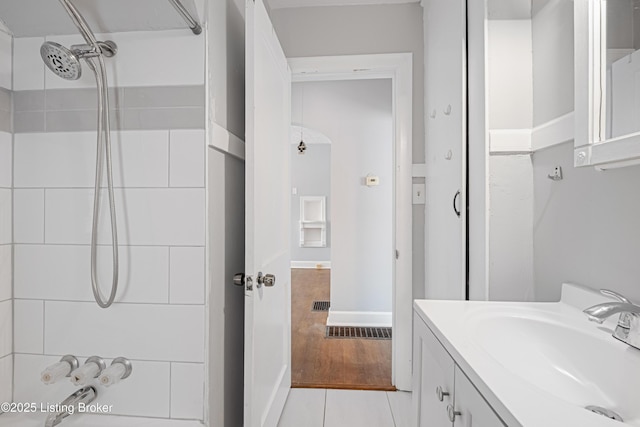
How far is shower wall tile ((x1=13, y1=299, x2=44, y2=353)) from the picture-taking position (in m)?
1.20

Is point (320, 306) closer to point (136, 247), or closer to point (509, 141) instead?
point (136, 247)

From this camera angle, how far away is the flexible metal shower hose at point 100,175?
3.57 ft

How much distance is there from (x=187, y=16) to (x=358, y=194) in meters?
2.27

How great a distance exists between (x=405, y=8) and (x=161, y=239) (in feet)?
6.23

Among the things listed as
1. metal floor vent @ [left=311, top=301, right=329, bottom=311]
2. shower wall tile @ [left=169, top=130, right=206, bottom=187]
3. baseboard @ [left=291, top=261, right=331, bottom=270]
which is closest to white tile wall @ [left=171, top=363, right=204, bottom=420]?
shower wall tile @ [left=169, top=130, right=206, bottom=187]

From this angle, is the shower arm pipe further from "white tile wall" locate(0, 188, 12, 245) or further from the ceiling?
"white tile wall" locate(0, 188, 12, 245)

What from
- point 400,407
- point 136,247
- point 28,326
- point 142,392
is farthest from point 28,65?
point 400,407

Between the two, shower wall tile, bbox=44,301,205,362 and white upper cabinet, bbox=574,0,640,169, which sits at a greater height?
white upper cabinet, bbox=574,0,640,169

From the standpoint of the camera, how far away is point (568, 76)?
102 centimetres

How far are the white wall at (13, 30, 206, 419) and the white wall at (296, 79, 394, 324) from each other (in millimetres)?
2061

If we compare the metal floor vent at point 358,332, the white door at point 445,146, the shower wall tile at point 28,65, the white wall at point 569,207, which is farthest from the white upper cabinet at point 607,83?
the metal floor vent at point 358,332

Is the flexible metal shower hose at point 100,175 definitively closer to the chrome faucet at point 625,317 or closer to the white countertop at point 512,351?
the white countertop at point 512,351

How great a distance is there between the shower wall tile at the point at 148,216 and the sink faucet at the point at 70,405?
53 centimetres

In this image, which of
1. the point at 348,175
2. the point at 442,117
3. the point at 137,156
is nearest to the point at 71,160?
the point at 137,156
